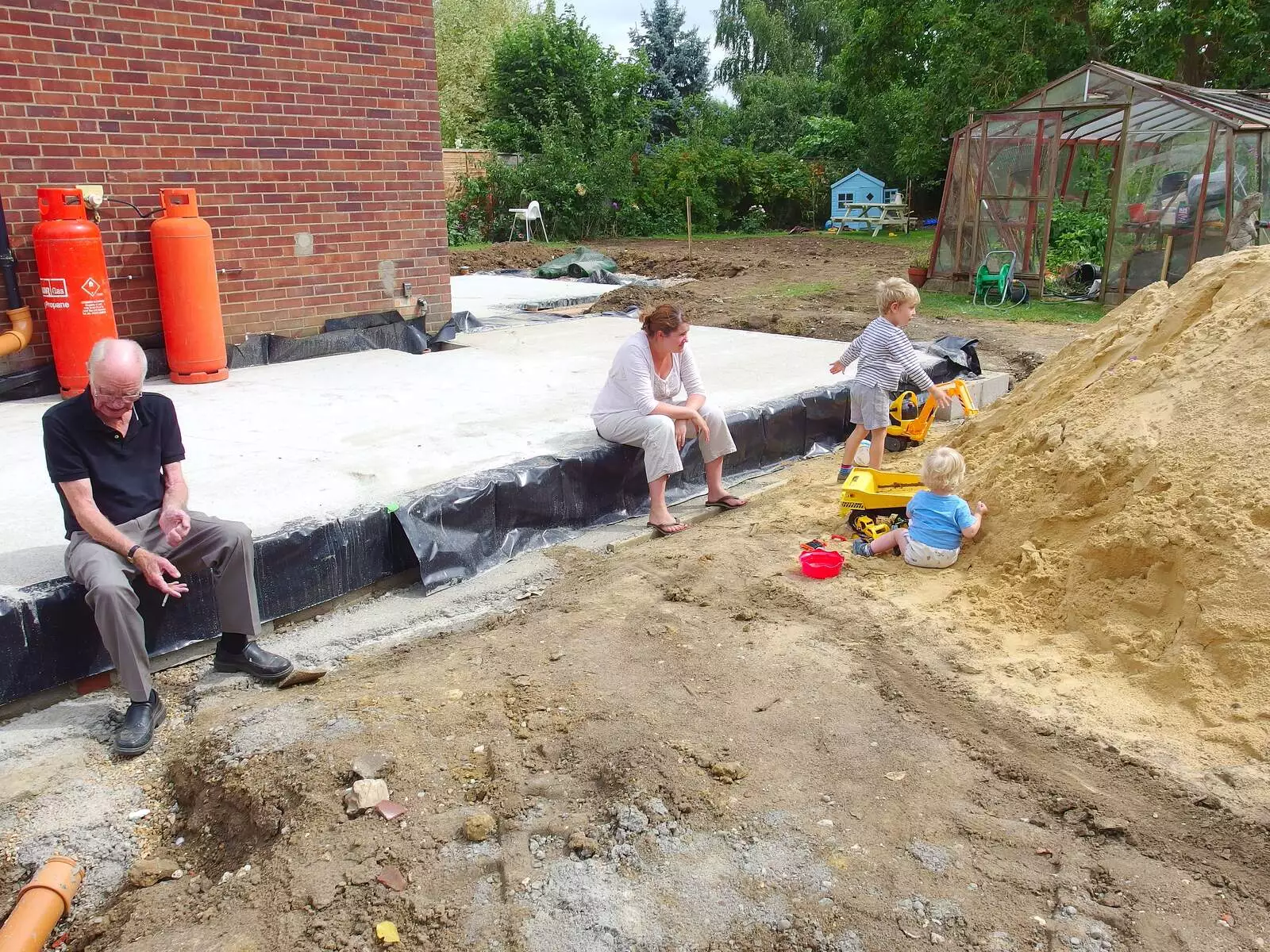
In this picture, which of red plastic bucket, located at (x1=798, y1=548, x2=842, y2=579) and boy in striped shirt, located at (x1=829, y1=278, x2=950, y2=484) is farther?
boy in striped shirt, located at (x1=829, y1=278, x2=950, y2=484)

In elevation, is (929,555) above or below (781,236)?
below

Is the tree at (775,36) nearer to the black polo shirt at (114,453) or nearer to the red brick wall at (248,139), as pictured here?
the red brick wall at (248,139)

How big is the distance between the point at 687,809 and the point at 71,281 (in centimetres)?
560

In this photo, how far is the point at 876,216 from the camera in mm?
26484

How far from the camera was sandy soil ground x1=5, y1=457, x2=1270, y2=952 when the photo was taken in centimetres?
262

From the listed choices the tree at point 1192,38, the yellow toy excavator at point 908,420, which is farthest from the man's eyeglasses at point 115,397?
the tree at point 1192,38

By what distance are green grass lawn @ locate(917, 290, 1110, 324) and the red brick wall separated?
6.95m

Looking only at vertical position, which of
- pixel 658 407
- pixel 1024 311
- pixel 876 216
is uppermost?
pixel 876 216

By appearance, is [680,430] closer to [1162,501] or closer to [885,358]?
[885,358]

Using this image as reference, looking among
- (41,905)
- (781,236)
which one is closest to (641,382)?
(41,905)

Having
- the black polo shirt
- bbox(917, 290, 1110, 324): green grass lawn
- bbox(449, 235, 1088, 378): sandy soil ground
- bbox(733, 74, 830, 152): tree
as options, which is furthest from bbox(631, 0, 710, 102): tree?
the black polo shirt

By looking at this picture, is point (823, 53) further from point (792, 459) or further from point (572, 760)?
point (572, 760)

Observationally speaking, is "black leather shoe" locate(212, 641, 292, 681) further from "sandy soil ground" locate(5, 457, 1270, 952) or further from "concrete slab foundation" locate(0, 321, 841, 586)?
"concrete slab foundation" locate(0, 321, 841, 586)

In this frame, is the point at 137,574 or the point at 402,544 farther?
the point at 402,544
